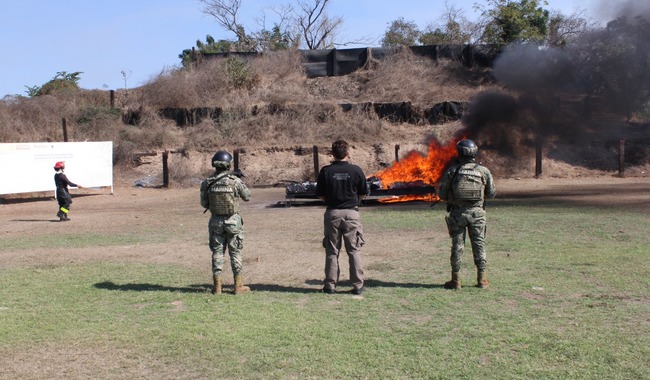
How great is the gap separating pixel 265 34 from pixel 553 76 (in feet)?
97.7

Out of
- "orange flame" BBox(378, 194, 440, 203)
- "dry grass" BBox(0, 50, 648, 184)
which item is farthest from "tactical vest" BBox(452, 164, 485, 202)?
"dry grass" BBox(0, 50, 648, 184)

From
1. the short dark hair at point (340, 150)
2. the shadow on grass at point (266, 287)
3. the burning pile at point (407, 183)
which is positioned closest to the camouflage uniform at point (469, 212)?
the shadow on grass at point (266, 287)

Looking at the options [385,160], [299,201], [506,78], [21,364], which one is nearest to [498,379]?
[21,364]

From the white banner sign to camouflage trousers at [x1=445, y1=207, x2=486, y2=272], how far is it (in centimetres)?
1885

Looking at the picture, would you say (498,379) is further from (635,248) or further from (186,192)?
(186,192)

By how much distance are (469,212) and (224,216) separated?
120 inches

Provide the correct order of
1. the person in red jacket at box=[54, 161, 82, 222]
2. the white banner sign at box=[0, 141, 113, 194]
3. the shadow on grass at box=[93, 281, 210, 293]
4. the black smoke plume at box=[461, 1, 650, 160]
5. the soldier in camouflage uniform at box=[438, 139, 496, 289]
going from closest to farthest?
the soldier in camouflage uniform at box=[438, 139, 496, 289] < the shadow on grass at box=[93, 281, 210, 293] < the person in red jacket at box=[54, 161, 82, 222] < the white banner sign at box=[0, 141, 113, 194] < the black smoke plume at box=[461, 1, 650, 160]

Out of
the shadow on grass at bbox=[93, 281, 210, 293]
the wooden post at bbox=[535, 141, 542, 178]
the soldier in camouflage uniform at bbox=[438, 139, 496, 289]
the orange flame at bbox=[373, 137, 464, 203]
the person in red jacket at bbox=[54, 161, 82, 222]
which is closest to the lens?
the soldier in camouflage uniform at bbox=[438, 139, 496, 289]

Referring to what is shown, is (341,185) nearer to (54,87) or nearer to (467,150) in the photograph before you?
(467,150)

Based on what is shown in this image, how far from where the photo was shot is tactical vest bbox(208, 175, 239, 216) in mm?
8242

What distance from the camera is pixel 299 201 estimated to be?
20250 mm

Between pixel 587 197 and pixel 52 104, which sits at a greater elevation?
pixel 52 104

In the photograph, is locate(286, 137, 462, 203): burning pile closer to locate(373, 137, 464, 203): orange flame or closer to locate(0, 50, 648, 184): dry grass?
locate(373, 137, 464, 203): orange flame

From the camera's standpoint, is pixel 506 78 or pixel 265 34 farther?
pixel 265 34
